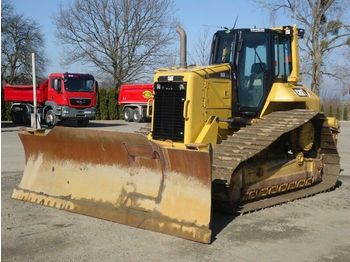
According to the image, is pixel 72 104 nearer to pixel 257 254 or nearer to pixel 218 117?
pixel 218 117

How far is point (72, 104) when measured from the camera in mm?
25984

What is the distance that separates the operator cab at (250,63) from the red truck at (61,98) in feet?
59.5

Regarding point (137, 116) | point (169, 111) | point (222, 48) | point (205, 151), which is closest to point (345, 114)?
point (137, 116)

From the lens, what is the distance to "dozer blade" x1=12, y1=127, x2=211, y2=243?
608 cm

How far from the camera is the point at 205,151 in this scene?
19.6 feet

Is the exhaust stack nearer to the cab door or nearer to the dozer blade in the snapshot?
the dozer blade

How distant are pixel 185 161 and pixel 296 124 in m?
2.45

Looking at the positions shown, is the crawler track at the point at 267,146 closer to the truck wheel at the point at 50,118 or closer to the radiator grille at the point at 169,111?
the radiator grille at the point at 169,111

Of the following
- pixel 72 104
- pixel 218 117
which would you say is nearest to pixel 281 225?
pixel 218 117

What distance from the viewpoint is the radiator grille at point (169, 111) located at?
25.4 feet

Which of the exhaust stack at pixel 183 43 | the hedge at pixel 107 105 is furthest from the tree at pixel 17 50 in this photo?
the exhaust stack at pixel 183 43

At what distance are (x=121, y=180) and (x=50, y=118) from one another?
67.5 feet

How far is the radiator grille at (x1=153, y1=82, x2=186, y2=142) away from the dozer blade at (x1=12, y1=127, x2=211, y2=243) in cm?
119

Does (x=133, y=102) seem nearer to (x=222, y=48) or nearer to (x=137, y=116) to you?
(x=137, y=116)
